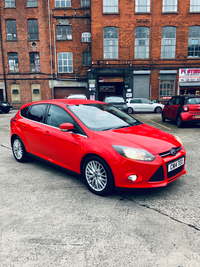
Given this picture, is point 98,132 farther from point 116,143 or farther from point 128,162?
point 128,162

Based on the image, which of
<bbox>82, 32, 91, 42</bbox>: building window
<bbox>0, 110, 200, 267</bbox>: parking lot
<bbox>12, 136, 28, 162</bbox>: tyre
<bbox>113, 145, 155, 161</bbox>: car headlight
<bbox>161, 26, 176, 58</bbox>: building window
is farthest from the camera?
<bbox>82, 32, 91, 42</bbox>: building window

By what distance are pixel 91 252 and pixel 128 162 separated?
1.38m

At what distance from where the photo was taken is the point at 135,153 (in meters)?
3.45

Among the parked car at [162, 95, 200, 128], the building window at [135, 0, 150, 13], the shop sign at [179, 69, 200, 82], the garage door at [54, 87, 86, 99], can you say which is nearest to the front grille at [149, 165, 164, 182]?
the parked car at [162, 95, 200, 128]

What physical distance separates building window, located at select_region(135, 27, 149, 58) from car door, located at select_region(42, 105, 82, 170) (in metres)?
22.1

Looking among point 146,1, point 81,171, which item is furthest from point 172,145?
point 146,1

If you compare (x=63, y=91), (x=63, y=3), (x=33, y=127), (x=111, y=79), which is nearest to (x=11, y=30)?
(x=63, y=3)

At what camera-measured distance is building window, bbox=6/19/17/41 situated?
2700 cm

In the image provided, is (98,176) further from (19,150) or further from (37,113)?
(19,150)

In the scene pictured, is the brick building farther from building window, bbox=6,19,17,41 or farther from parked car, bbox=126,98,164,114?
parked car, bbox=126,98,164,114

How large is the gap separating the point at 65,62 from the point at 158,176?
1044 inches

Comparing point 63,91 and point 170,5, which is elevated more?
point 170,5

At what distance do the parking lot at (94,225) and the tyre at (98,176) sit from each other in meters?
0.14

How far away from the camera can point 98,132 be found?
12.8 ft
